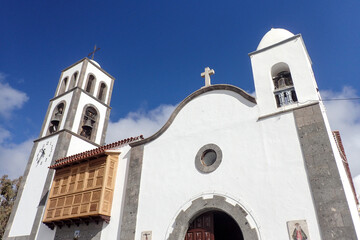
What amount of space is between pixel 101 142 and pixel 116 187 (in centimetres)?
658

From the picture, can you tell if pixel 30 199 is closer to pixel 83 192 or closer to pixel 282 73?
pixel 83 192

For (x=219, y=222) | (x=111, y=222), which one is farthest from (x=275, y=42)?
(x=111, y=222)

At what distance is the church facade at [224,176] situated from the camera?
6.83m

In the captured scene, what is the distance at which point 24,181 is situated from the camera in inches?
568

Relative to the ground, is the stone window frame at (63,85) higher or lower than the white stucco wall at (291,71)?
higher

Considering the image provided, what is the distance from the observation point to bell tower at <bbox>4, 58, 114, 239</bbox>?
42.3ft

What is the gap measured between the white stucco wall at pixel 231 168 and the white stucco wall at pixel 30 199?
6.49 meters

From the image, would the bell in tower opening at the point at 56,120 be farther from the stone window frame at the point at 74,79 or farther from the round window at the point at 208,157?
the round window at the point at 208,157

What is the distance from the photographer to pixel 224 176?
827 centimetres

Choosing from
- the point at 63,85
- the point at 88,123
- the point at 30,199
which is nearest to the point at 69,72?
the point at 63,85

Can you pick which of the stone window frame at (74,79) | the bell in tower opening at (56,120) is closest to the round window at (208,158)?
the bell in tower opening at (56,120)

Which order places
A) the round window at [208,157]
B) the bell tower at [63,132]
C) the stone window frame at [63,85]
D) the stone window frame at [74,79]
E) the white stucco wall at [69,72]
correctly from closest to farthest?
the round window at [208,157]
the bell tower at [63,132]
the stone window frame at [74,79]
the white stucco wall at [69,72]
the stone window frame at [63,85]

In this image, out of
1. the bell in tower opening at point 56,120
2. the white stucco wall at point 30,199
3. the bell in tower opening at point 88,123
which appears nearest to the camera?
the white stucco wall at point 30,199

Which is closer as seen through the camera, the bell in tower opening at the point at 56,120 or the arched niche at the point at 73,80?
the bell in tower opening at the point at 56,120
